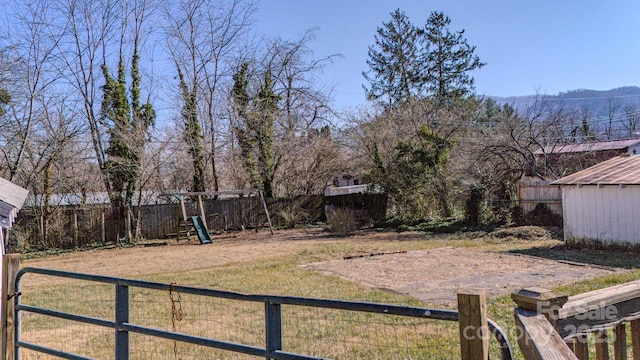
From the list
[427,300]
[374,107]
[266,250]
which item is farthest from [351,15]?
[427,300]

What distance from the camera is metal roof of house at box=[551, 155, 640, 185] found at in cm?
953

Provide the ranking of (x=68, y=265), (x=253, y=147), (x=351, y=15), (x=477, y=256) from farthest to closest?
(x=253, y=147) → (x=351, y=15) → (x=68, y=265) → (x=477, y=256)

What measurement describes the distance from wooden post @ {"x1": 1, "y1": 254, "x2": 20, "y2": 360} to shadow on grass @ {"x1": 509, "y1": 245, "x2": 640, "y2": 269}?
8824 mm

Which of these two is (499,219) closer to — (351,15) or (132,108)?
(351,15)

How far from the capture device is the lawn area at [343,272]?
15.6ft

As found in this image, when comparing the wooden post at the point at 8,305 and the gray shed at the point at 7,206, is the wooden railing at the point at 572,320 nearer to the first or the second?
the wooden post at the point at 8,305

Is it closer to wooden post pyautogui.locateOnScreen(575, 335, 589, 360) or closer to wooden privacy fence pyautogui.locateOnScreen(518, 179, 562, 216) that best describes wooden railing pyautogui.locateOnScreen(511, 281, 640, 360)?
wooden post pyautogui.locateOnScreen(575, 335, 589, 360)

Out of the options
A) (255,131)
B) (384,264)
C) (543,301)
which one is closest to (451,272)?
(384,264)

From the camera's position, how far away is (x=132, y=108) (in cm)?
1853

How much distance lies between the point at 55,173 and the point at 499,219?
1493 centimetres

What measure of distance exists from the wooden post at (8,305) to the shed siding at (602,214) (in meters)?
10.3

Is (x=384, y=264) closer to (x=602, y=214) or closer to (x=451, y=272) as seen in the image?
(x=451, y=272)

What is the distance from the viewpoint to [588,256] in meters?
9.39

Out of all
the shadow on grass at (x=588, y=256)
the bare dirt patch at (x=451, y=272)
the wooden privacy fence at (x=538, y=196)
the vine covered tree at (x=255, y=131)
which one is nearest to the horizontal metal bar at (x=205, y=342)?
the bare dirt patch at (x=451, y=272)
